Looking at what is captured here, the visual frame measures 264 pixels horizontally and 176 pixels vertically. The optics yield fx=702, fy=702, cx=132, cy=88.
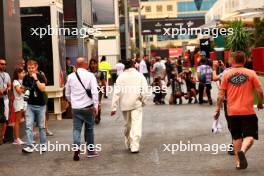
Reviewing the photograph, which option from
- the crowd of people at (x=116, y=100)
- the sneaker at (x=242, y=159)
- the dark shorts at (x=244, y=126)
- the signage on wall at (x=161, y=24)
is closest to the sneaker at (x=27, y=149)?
the crowd of people at (x=116, y=100)

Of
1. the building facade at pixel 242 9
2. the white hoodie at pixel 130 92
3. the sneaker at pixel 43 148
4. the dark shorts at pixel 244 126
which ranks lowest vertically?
the sneaker at pixel 43 148

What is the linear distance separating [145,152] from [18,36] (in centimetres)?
478

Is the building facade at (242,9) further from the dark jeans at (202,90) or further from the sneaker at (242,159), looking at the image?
the sneaker at (242,159)

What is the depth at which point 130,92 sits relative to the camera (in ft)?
40.3

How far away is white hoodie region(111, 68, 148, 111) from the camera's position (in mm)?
12258

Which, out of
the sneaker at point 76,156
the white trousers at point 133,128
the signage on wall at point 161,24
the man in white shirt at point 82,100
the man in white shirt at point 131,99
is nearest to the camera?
the sneaker at point 76,156

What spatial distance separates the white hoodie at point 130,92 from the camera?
12.3 m

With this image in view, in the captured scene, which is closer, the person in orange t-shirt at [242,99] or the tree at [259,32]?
the person in orange t-shirt at [242,99]

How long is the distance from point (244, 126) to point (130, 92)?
3025mm

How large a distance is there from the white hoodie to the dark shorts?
8.82ft

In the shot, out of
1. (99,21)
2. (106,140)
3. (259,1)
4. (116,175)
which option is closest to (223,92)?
(116,175)

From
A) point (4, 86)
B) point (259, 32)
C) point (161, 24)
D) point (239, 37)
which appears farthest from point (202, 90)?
point (161, 24)

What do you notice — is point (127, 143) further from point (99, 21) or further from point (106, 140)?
point (99, 21)

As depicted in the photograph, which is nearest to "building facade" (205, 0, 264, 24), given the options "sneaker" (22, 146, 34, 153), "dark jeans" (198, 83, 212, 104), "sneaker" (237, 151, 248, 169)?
"dark jeans" (198, 83, 212, 104)
